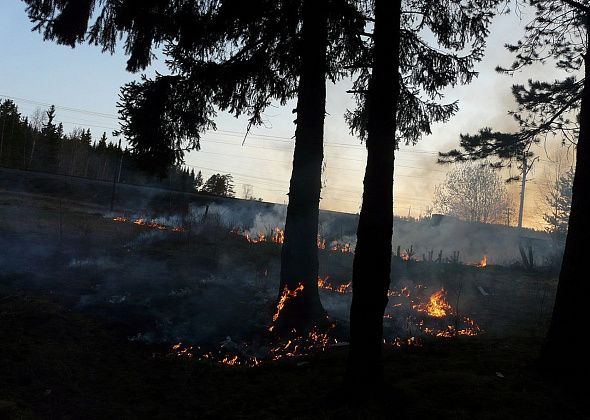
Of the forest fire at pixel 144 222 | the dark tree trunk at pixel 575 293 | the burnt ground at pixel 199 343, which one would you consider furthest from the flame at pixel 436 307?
the forest fire at pixel 144 222

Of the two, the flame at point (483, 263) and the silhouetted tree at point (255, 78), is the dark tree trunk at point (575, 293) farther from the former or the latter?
the flame at point (483, 263)

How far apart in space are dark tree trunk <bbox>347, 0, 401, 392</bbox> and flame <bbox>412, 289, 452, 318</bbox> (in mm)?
6710

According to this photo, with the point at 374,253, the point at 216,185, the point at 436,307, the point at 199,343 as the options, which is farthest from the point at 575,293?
the point at 216,185

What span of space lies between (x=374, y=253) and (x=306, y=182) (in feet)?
13.1

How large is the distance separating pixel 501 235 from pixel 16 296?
106ft

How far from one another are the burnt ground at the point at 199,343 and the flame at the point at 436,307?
74cm

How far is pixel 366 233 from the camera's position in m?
4.46

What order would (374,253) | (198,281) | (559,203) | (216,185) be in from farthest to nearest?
(216,185) → (559,203) → (198,281) → (374,253)

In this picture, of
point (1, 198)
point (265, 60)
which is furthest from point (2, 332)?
point (1, 198)

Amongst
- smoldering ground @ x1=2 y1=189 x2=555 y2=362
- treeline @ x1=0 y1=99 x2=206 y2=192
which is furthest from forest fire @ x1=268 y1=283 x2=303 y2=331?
treeline @ x1=0 y1=99 x2=206 y2=192

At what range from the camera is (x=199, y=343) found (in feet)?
25.2

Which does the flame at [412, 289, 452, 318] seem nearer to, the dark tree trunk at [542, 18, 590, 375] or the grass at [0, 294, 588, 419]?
the grass at [0, 294, 588, 419]

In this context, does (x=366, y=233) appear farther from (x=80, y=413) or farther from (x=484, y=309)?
(x=484, y=309)

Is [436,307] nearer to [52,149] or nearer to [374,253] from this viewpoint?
[374,253]
